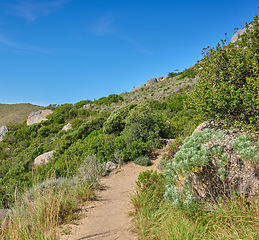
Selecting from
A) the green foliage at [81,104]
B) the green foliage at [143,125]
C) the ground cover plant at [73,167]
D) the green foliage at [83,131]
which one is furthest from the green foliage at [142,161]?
the green foliage at [81,104]

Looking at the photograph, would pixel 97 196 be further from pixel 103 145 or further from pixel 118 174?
pixel 103 145

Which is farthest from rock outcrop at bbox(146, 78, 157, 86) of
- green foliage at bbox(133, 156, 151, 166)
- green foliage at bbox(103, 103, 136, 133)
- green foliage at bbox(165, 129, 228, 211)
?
green foliage at bbox(165, 129, 228, 211)

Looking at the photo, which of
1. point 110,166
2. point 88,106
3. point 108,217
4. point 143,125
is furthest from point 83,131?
point 88,106

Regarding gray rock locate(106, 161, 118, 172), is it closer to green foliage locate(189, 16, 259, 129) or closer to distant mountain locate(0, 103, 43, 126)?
green foliage locate(189, 16, 259, 129)

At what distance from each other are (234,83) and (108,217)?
3867 millimetres

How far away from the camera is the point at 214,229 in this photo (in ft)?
9.43

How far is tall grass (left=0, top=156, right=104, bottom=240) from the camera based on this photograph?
340 cm

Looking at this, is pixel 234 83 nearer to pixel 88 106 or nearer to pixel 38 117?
pixel 88 106

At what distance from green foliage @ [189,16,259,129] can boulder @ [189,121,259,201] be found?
590 mm

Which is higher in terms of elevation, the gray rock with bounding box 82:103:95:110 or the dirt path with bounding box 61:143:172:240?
the gray rock with bounding box 82:103:95:110

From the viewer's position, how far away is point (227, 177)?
3.29 meters

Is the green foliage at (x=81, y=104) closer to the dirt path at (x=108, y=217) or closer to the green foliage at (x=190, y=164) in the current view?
the dirt path at (x=108, y=217)

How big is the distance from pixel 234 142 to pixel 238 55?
2.06m

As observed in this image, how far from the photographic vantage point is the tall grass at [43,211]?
3396 mm
